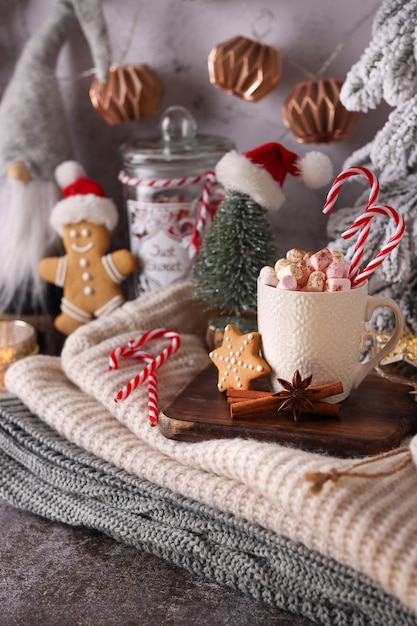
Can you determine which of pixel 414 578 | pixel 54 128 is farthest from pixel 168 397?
pixel 54 128

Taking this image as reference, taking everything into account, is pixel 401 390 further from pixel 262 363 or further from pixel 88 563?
pixel 88 563

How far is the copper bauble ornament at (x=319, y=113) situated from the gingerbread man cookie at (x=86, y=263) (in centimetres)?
29

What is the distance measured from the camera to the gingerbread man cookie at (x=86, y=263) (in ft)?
3.30

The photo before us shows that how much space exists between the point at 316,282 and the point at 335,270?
20mm

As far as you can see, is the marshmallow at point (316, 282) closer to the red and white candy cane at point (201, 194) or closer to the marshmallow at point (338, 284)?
the marshmallow at point (338, 284)

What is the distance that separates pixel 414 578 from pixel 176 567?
22 centimetres

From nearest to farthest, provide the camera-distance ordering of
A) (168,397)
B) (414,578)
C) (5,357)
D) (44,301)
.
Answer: (414,578)
(168,397)
(5,357)
(44,301)

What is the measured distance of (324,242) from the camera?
105 centimetres

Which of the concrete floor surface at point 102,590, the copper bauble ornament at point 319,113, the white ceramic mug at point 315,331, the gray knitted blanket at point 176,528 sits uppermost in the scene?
the copper bauble ornament at point 319,113

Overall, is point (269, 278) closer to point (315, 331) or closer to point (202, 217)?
point (315, 331)

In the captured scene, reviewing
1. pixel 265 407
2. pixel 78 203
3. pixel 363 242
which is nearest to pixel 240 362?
pixel 265 407

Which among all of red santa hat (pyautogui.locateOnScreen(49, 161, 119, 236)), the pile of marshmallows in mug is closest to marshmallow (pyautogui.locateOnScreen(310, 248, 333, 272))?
the pile of marshmallows in mug

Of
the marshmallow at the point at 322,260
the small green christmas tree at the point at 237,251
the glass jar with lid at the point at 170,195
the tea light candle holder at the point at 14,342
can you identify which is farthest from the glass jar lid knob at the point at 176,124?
the marshmallow at the point at 322,260

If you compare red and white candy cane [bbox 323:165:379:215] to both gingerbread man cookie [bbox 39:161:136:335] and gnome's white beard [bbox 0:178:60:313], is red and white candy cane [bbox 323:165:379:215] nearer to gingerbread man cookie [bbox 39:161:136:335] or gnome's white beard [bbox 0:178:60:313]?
gingerbread man cookie [bbox 39:161:136:335]
